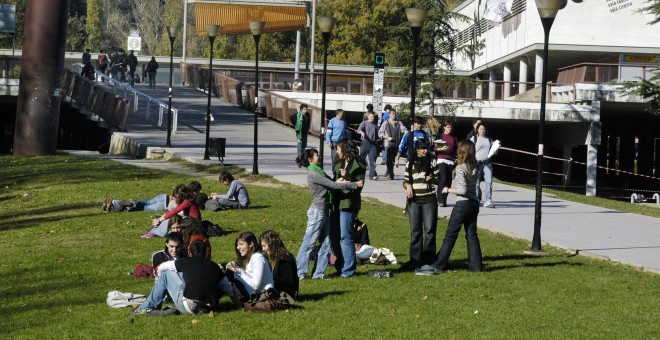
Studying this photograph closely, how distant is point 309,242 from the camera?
1355cm

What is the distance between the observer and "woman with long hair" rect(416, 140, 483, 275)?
13789mm

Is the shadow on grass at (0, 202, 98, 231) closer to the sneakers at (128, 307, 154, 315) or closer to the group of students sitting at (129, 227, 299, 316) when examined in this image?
the group of students sitting at (129, 227, 299, 316)

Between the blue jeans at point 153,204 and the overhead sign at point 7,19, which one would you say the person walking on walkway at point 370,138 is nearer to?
the blue jeans at point 153,204

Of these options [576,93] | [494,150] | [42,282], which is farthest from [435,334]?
[576,93]

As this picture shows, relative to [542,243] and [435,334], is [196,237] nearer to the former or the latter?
[435,334]

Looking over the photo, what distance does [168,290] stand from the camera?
11508mm

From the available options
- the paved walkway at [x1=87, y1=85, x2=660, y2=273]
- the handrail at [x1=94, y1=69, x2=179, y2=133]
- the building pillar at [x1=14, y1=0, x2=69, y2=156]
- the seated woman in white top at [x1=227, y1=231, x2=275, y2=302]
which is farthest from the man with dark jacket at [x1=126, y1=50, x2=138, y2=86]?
the seated woman in white top at [x1=227, y1=231, x2=275, y2=302]

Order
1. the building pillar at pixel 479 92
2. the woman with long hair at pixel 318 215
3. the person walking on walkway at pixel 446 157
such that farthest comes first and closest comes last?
the building pillar at pixel 479 92, the person walking on walkway at pixel 446 157, the woman with long hair at pixel 318 215

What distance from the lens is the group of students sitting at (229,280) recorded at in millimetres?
11359

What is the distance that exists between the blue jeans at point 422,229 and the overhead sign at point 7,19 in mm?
38655

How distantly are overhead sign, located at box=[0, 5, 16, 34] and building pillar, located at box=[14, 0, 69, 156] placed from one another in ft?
51.6

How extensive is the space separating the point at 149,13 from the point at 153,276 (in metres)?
97.0

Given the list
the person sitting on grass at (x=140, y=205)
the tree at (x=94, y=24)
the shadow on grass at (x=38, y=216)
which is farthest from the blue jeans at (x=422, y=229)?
the tree at (x=94, y=24)

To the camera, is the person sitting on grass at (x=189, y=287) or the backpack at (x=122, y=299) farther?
the backpack at (x=122, y=299)
